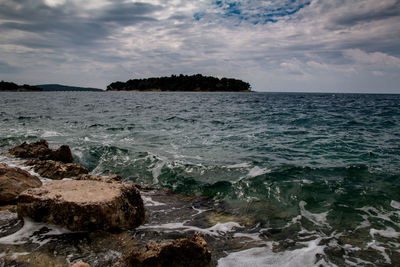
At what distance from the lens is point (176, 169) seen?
8938 mm

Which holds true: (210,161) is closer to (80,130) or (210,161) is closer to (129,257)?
(129,257)

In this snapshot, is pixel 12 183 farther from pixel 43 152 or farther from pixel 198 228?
pixel 198 228

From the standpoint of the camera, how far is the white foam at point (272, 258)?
4.09 m

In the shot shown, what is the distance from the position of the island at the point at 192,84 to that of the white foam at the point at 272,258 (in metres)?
172

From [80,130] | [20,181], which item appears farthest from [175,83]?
[20,181]

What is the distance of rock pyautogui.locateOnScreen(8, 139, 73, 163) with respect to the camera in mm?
9594

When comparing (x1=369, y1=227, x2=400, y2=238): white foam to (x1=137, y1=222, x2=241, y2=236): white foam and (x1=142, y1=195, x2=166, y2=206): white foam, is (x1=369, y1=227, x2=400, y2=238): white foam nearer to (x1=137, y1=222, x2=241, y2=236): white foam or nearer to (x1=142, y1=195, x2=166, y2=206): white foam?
(x1=137, y1=222, x2=241, y2=236): white foam

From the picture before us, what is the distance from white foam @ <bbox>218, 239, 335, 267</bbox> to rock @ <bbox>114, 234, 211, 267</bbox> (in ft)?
1.56

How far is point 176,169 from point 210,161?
1493mm

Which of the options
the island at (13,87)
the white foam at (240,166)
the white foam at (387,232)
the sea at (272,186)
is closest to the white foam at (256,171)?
the sea at (272,186)

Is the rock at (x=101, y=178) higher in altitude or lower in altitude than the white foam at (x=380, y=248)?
higher

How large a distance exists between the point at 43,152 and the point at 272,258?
9.26 metres

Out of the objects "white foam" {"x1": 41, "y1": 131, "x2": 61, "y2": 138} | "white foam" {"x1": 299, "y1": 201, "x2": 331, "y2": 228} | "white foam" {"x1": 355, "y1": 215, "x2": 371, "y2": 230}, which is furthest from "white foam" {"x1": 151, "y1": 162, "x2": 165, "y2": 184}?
"white foam" {"x1": 41, "y1": 131, "x2": 61, "y2": 138}

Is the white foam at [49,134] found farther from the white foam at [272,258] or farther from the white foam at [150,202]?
the white foam at [272,258]
